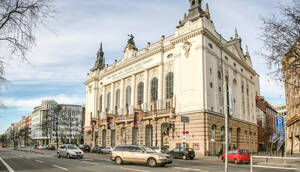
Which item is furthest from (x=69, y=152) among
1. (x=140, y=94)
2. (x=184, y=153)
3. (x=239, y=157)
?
(x=140, y=94)

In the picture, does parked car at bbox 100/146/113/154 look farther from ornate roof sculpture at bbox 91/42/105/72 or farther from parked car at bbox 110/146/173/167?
ornate roof sculpture at bbox 91/42/105/72

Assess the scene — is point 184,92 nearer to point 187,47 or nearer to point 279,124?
point 187,47

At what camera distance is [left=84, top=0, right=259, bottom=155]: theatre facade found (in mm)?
36531

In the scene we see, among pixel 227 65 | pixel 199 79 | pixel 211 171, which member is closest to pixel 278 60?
pixel 211 171

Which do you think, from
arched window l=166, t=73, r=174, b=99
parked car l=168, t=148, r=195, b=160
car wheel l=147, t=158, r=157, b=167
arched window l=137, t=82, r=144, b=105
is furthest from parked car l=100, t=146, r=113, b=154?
car wheel l=147, t=158, r=157, b=167

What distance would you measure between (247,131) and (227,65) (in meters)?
13.7

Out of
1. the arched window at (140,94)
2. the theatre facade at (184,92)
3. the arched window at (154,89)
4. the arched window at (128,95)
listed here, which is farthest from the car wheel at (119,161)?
the arched window at (128,95)

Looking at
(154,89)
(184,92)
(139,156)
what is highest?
(154,89)

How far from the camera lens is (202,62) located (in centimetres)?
3719

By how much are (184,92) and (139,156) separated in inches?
830

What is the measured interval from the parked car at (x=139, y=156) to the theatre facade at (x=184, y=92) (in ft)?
46.4

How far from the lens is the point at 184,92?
126ft

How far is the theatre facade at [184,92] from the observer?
3653cm

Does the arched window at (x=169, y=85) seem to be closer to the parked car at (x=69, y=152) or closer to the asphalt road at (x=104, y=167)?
the parked car at (x=69, y=152)
